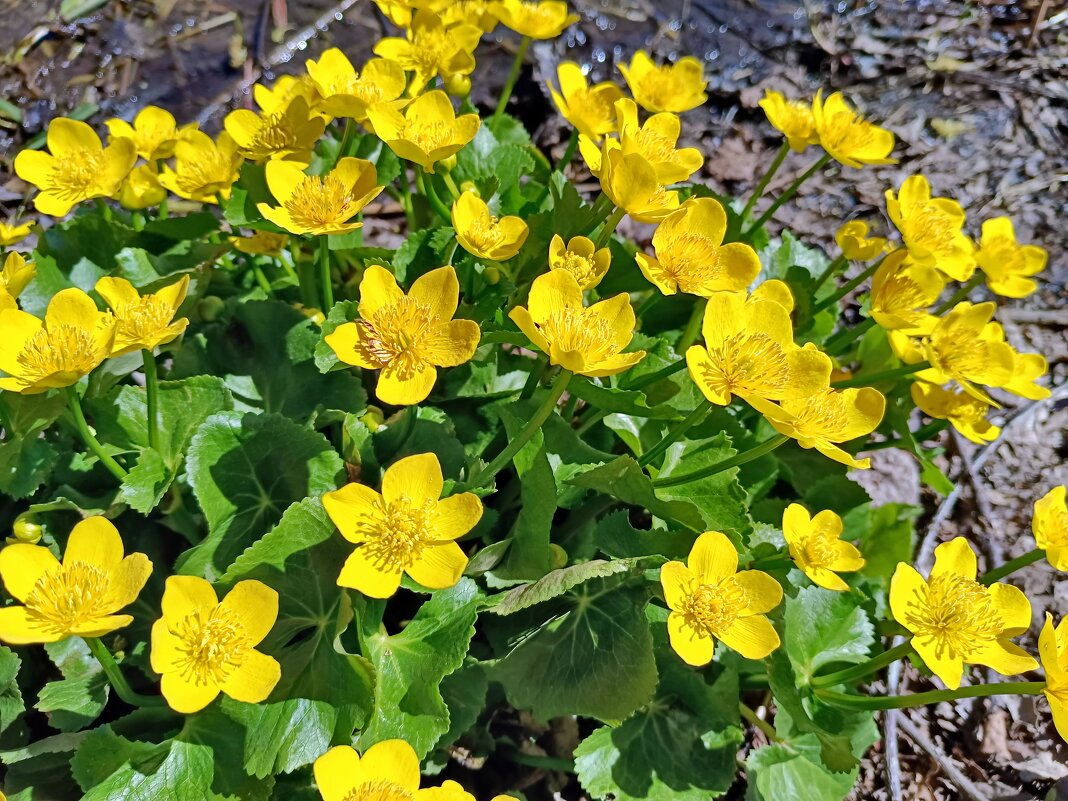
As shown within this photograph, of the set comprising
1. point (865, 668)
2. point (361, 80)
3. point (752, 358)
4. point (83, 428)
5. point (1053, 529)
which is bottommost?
point (865, 668)

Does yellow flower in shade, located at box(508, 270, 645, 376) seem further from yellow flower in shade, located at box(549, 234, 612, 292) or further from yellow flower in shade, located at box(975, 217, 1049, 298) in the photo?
yellow flower in shade, located at box(975, 217, 1049, 298)

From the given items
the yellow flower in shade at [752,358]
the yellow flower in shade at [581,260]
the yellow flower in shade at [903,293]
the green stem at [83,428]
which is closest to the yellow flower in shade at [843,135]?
the yellow flower in shade at [903,293]

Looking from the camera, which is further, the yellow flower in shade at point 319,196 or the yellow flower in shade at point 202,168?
the yellow flower in shade at point 202,168

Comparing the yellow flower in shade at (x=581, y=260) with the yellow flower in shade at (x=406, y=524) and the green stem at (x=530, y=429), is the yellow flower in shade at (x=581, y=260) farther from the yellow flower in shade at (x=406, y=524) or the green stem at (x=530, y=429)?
the yellow flower in shade at (x=406, y=524)

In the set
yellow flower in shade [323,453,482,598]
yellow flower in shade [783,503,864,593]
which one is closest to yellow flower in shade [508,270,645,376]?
yellow flower in shade [323,453,482,598]

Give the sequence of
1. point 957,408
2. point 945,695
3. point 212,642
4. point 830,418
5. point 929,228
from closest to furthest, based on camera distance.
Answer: point 212,642 < point 945,695 < point 830,418 < point 929,228 < point 957,408

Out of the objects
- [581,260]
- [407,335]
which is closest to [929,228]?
[581,260]

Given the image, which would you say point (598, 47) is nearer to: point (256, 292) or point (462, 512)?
point (256, 292)

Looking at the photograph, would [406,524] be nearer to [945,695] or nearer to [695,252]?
[695,252]
